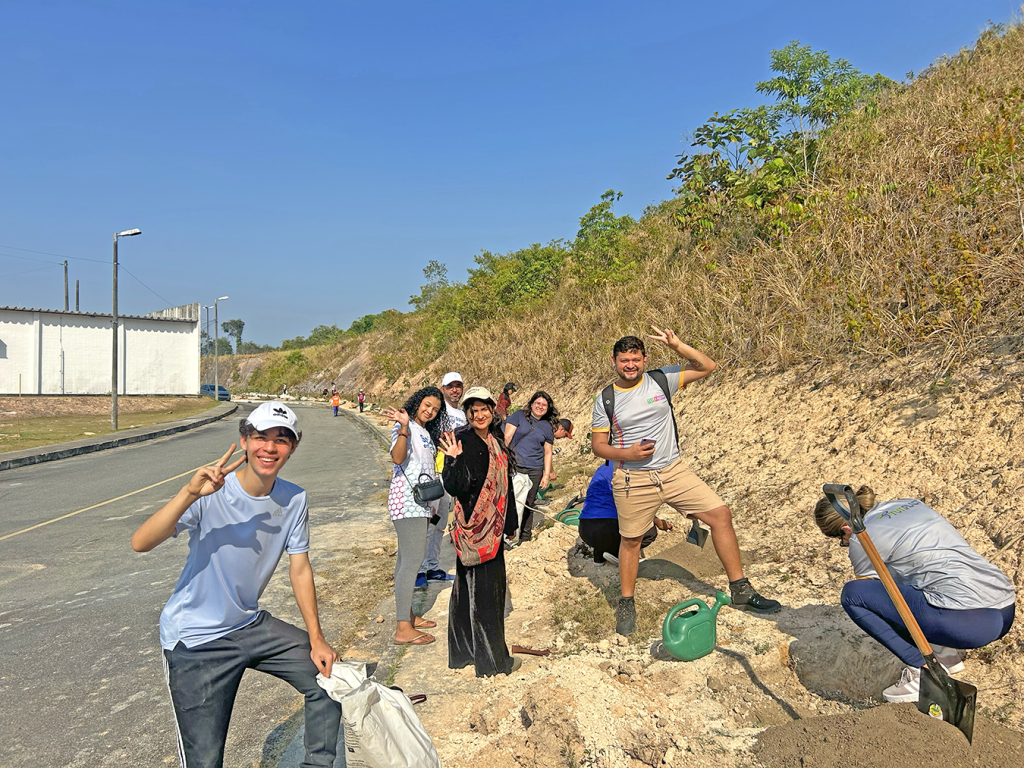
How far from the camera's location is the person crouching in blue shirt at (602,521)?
568cm

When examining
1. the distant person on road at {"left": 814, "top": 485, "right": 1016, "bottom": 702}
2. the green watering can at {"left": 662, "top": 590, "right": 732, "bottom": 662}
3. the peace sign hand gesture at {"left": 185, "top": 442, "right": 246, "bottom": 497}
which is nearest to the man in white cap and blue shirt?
the green watering can at {"left": 662, "top": 590, "right": 732, "bottom": 662}

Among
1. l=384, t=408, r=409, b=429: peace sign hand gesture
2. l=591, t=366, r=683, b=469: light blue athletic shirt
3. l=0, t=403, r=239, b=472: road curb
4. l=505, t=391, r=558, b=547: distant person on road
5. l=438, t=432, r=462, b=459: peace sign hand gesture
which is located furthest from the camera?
l=0, t=403, r=239, b=472: road curb

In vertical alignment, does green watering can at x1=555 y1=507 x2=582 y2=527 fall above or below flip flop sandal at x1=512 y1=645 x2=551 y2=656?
above

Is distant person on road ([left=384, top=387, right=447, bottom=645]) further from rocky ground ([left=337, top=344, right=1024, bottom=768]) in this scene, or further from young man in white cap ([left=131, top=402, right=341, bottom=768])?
young man in white cap ([left=131, top=402, right=341, bottom=768])

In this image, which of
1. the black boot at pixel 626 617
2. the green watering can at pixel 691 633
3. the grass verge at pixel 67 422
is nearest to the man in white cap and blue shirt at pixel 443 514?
the black boot at pixel 626 617

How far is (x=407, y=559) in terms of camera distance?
15.9 ft

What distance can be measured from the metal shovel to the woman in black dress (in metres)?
1.98

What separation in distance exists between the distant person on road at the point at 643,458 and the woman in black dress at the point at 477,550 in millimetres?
839

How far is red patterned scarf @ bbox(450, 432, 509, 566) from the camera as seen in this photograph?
4195 millimetres

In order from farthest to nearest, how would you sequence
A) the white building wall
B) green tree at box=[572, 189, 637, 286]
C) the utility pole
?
the white building wall < the utility pole < green tree at box=[572, 189, 637, 286]

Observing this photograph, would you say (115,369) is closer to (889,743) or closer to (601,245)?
(601,245)

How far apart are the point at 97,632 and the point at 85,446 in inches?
627

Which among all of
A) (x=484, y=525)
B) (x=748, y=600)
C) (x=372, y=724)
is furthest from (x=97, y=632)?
(x=748, y=600)

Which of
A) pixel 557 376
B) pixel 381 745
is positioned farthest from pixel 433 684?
pixel 557 376
